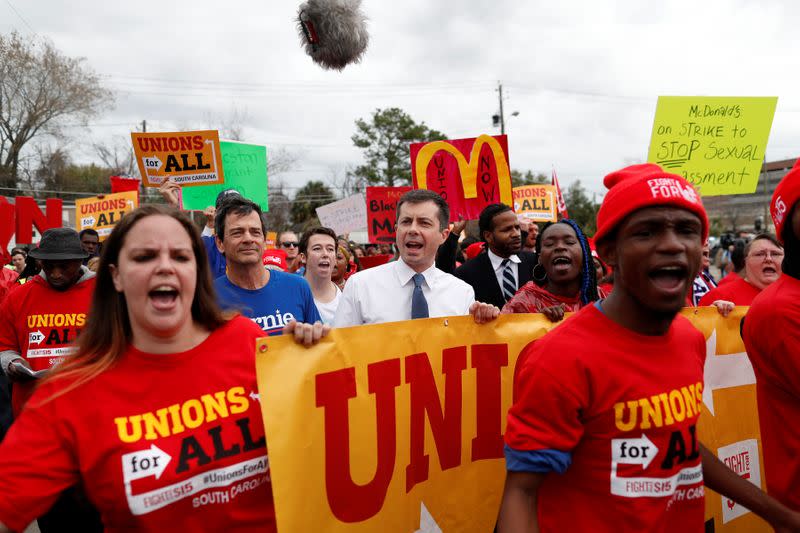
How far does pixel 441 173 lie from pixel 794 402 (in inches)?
206

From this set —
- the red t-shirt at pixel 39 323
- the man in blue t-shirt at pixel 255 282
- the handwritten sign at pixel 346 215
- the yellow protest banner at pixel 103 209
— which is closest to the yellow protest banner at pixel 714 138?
the man in blue t-shirt at pixel 255 282

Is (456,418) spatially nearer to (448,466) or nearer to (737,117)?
(448,466)

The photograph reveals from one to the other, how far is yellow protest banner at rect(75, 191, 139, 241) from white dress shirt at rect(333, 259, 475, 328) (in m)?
9.42

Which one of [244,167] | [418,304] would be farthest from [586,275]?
[244,167]

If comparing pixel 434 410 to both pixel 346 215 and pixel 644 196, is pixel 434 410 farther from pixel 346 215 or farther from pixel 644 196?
pixel 346 215

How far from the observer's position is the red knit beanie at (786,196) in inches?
86.0

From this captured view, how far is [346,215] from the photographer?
1053cm

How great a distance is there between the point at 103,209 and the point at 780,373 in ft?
40.6

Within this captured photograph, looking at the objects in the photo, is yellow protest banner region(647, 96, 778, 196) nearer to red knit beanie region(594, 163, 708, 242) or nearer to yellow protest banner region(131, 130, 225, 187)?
yellow protest banner region(131, 130, 225, 187)

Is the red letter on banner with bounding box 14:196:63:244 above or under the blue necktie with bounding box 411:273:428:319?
above

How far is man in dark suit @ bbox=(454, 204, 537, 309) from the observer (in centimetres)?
523

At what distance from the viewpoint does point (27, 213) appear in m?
13.0

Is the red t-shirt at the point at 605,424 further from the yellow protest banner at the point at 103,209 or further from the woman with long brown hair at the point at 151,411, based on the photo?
the yellow protest banner at the point at 103,209

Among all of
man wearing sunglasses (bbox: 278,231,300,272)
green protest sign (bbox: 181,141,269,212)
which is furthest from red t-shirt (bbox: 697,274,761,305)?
man wearing sunglasses (bbox: 278,231,300,272)
